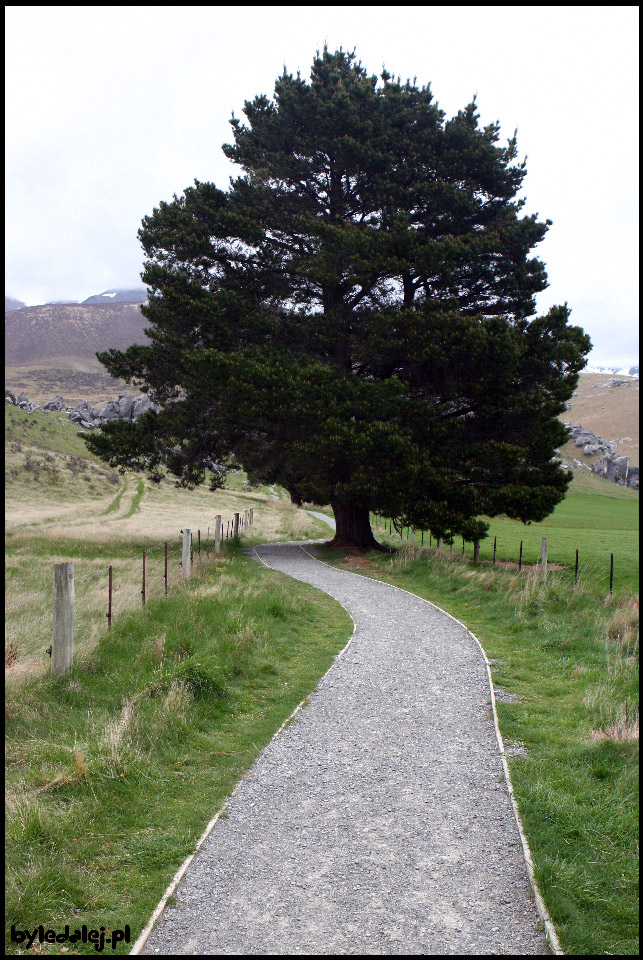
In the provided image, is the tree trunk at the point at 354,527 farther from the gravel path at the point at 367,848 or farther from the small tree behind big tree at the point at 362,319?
the gravel path at the point at 367,848

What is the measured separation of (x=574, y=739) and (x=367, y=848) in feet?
10.4

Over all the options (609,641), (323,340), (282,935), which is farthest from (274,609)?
(323,340)

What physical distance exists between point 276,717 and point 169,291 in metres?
19.5

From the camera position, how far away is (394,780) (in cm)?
611

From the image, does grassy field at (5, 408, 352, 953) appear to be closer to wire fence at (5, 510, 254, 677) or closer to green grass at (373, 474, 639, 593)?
wire fence at (5, 510, 254, 677)

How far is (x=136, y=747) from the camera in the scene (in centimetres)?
645

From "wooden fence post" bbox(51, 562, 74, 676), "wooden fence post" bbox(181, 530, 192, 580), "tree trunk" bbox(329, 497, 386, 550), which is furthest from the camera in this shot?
"tree trunk" bbox(329, 497, 386, 550)

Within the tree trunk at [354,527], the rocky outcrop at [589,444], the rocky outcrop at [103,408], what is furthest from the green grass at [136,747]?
the rocky outcrop at [589,444]

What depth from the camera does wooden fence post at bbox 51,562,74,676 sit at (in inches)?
341

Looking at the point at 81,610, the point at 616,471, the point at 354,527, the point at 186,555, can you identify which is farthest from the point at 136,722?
the point at 616,471

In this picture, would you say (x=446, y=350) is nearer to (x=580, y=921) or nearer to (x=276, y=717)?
(x=276, y=717)
